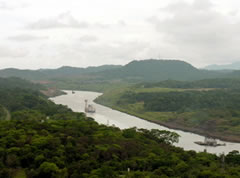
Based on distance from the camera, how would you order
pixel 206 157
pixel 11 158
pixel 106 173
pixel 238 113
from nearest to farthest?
pixel 106 173
pixel 11 158
pixel 206 157
pixel 238 113

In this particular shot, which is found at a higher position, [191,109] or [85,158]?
[85,158]

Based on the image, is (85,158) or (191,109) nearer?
(85,158)

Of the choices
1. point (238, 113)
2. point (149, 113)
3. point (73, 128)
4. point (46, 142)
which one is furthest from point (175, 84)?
point (46, 142)

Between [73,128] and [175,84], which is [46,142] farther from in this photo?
[175,84]

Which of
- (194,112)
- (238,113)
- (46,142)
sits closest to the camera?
(46,142)

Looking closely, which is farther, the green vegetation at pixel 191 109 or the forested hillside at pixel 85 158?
the green vegetation at pixel 191 109

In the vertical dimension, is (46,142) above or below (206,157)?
above

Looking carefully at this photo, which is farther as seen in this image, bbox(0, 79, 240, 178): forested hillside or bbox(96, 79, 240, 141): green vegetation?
bbox(96, 79, 240, 141): green vegetation

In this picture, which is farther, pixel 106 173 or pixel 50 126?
pixel 50 126
